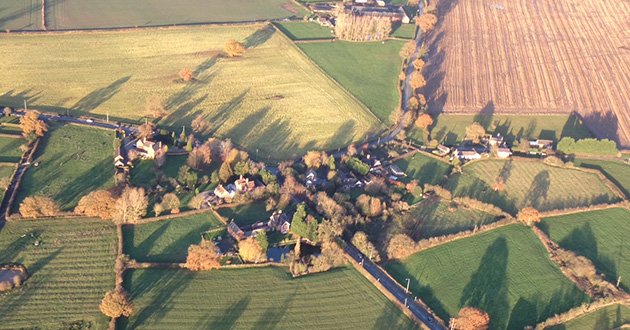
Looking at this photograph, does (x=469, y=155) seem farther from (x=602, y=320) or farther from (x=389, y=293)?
(x=389, y=293)

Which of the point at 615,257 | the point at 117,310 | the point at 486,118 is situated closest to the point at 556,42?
the point at 486,118

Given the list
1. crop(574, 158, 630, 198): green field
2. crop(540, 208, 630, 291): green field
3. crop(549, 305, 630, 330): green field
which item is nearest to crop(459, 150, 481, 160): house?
crop(574, 158, 630, 198): green field

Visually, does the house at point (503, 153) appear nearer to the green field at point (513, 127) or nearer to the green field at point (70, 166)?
the green field at point (513, 127)

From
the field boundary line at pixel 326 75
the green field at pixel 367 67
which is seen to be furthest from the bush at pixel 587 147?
the field boundary line at pixel 326 75

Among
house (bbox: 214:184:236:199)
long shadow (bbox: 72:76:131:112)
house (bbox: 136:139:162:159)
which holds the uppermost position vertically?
long shadow (bbox: 72:76:131:112)

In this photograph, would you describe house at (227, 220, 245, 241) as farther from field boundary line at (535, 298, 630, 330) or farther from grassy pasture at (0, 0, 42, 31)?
grassy pasture at (0, 0, 42, 31)

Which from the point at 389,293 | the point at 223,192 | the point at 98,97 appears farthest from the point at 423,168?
the point at 98,97

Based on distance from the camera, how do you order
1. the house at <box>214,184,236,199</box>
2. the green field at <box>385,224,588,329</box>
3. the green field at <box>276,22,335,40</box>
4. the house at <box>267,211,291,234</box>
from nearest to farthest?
the green field at <box>385,224,588,329</box>, the house at <box>267,211,291,234</box>, the house at <box>214,184,236,199</box>, the green field at <box>276,22,335,40</box>
